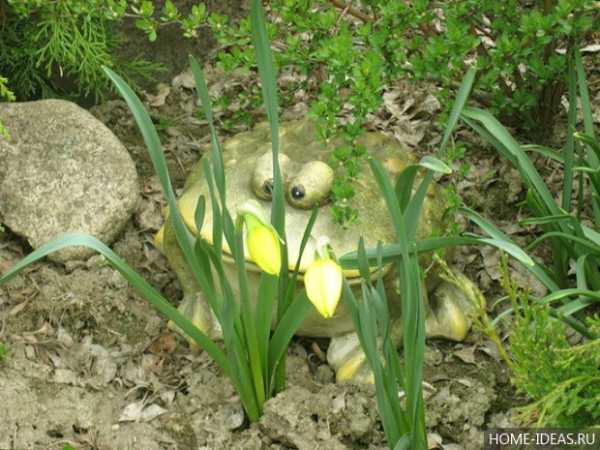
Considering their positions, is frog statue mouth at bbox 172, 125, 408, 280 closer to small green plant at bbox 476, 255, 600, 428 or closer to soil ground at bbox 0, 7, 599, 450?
soil ground at bbox 0, 7, 599, 450

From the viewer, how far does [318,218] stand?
246 centimetres

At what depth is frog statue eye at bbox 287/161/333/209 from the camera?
2410 millimetres

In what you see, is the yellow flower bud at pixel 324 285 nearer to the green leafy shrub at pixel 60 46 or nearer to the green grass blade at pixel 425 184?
the green grass blade at pixel 425 184

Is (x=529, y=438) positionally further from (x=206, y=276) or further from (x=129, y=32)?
(x=129, y=32)

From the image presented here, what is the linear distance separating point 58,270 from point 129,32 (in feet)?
3.22

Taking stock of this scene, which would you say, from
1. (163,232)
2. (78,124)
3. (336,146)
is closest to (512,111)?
(336,146)

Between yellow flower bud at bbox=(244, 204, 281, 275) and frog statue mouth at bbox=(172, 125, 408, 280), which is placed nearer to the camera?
yellow flower bud at bbox=(244, 204, 281, 275)

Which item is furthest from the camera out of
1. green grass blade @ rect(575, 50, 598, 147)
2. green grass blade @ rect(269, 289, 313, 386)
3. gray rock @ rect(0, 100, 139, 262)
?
gray rock @ rect(0, 100, 139, 262)

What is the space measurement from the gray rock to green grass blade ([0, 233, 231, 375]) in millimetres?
690

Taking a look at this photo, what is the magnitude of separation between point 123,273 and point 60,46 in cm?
131

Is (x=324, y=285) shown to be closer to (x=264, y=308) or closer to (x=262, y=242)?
(x=262, y=242)

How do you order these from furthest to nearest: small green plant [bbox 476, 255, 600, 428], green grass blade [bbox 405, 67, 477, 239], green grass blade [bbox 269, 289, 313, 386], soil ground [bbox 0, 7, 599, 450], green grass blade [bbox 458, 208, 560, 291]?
green grass blade [bbox 458, 208, 560, 291] → soil ground [bbox 0, 7, 599, 450] → green grass blade [bbox 269, 289, 313, 386] → green grass blade [bbox 405, 67, 477, 239] → small green plant [bbox 476, 255, 600, 428]

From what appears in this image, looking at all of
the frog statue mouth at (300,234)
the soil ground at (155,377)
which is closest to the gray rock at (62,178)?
the soil ground at (155,377)

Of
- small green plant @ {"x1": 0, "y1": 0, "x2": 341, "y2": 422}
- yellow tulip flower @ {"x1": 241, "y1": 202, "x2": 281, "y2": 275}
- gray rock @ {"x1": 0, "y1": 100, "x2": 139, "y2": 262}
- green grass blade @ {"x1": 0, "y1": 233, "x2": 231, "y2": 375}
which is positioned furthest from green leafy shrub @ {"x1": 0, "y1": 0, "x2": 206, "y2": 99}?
yellow tulip flower @ {"x1": 241, "y1": 202, "x2": 281, "y2": 275}
